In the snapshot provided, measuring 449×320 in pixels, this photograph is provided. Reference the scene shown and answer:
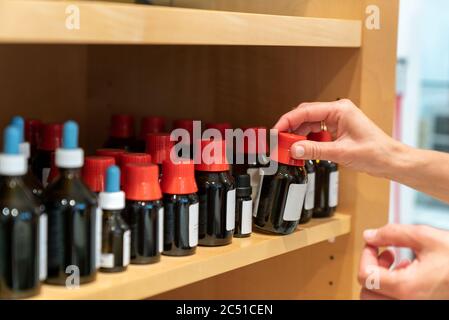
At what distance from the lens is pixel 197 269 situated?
0.98m

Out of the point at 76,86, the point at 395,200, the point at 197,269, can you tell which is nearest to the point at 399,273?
the point at 197,269

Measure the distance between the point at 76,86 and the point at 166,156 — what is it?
415 millimetres

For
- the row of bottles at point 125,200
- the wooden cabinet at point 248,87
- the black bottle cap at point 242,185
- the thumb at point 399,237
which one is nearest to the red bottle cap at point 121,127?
the row of bottles at point 125,200

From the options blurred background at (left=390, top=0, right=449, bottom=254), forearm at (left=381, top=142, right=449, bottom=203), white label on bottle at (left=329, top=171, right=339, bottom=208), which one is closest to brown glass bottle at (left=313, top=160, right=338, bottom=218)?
white label on bottle at (left=329, top=171, right=339, bottom=208)

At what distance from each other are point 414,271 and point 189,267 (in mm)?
296

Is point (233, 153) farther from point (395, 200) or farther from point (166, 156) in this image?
point (395, 200)

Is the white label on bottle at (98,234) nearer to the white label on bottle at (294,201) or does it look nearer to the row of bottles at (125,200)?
the row of bottles at (125,200)

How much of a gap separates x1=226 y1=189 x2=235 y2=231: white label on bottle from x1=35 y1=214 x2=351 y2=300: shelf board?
3 centimetres

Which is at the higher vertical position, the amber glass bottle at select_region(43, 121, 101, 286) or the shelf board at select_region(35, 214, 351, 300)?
the amber glass bottle at select_region(43, 121, 101, 286)

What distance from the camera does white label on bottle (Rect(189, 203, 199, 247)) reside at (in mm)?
981

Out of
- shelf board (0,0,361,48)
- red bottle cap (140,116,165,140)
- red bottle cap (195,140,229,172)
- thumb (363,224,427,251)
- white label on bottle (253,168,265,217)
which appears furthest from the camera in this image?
red bottle cap (140,116,165,140)

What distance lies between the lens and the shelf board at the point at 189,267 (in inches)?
33.4

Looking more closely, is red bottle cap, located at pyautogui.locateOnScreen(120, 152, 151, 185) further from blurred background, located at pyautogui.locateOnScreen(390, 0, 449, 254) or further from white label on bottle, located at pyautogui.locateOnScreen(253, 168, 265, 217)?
blurred background, located at pyautogui.locateOnScreen(390, 0, 449, 254)
